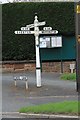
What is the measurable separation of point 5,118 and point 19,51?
1354 centimetres

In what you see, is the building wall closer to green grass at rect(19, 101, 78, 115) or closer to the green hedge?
the green hedge

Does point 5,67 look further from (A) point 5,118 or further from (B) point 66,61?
(A) point 5,118

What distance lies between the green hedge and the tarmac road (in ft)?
13.5

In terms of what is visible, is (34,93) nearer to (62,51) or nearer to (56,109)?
(56,109)

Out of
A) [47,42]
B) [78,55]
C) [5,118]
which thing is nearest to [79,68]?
[78,55]

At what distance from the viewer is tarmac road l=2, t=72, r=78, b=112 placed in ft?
48.1

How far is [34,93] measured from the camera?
17.0m

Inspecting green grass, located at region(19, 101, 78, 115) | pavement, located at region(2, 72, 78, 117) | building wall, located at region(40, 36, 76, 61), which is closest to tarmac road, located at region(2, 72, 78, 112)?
pavement, located at region(2, 72, 78, 117)

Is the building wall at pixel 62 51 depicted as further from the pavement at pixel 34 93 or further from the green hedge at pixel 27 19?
the pavement at pixel 34 93

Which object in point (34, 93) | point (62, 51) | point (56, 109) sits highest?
point (62, 51)

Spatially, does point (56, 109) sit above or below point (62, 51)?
below

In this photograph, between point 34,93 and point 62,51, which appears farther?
point 62,51

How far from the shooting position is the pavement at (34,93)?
14.6 m

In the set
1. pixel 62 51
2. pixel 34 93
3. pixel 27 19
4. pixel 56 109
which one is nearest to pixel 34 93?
pixel 34 93
